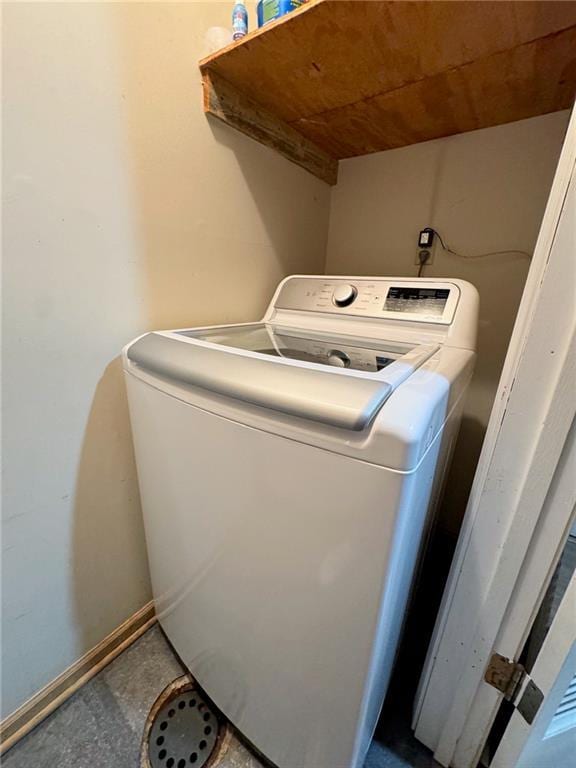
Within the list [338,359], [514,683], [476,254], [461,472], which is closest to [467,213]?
[476,254]

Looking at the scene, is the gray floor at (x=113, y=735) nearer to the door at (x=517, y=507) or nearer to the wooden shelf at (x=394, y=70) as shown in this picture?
the door at (x=517, y=507)

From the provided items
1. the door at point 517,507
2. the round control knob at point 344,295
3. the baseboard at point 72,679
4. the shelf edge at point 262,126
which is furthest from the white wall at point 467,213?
the baseboard at point 72,679

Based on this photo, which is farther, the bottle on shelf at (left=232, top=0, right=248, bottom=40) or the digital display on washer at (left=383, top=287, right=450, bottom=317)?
the digital display on washer at (left=383, top=287, right=450, bottom=317)

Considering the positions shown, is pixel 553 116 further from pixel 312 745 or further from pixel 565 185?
pixel 312 745

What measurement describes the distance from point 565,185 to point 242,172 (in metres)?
0.95

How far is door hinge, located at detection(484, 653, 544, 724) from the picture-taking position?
2.31ft

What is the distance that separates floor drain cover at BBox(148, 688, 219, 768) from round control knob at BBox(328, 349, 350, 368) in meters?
1.07

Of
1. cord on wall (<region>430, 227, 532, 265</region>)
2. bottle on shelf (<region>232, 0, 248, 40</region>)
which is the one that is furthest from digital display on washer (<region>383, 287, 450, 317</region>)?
bottle on shelf (<region>232, 0, 248, 40</region>)

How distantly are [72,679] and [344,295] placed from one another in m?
1.46

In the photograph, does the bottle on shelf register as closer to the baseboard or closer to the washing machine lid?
the washing machine lid

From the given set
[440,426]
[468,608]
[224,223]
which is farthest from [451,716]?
[224,223]

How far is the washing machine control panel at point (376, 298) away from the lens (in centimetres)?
97

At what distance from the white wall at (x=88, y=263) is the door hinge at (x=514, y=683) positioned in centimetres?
102

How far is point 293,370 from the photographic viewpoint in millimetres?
542
